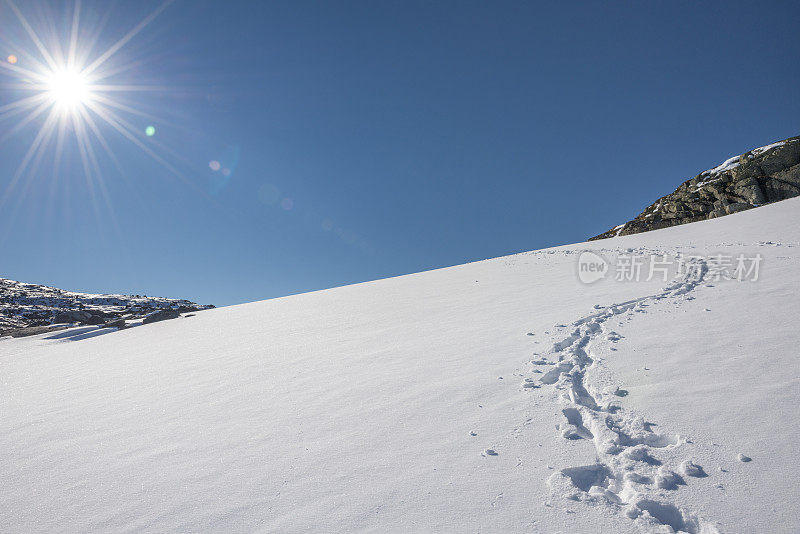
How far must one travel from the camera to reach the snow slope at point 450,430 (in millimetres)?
2381

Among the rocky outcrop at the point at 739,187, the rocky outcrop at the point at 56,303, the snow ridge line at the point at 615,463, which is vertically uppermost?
the rocky outcrop at the point at 56,303

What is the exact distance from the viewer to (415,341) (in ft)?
23.1

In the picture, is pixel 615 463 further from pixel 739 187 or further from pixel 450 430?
pixel 739 187

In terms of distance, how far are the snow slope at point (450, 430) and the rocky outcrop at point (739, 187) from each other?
35.7 metres

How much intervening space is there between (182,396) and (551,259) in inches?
658

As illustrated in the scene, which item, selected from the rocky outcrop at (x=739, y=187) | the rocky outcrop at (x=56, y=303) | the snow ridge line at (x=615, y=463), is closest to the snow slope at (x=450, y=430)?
the snow ridge line at (x=615, y=463)

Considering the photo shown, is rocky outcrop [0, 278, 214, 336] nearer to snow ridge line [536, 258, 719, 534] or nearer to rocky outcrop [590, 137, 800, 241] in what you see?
snow ridge line [536, 258, 719, 534]

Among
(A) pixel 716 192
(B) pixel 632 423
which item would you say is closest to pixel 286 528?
(B) pixel 632 423

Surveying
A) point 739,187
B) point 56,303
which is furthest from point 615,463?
point 56,303

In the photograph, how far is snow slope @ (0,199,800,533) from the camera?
7.81ft

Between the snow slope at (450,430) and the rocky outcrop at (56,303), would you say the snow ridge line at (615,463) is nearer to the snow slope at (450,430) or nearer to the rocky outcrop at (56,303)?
the snow slope at (450,430)

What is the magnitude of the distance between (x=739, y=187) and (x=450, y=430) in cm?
4581

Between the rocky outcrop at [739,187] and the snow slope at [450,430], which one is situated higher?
the rocky outcrop at [739,187]

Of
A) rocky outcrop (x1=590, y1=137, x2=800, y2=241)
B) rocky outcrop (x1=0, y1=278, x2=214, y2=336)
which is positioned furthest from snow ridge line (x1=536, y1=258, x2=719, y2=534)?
rocky outcrop (x1=590, y1=137, x2=800, y2=241)
